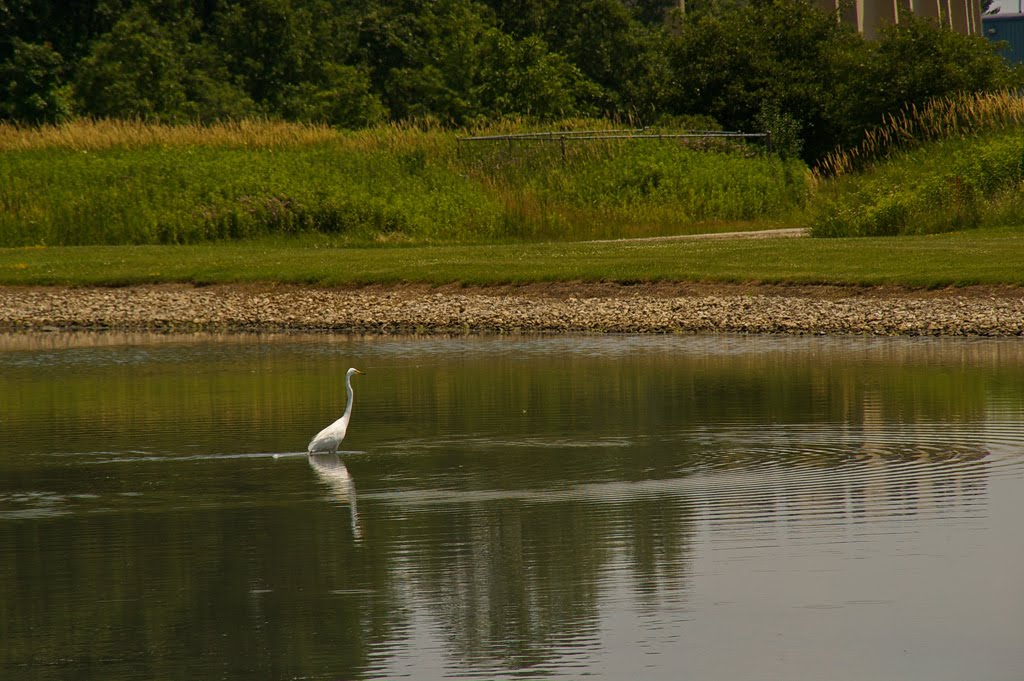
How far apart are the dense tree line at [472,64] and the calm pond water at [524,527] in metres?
26.3

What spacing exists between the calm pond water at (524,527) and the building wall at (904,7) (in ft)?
131

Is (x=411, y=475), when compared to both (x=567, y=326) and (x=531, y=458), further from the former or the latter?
(x=567, y=326)

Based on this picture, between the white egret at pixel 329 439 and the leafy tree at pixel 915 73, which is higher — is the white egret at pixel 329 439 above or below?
below

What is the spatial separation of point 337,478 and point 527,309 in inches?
507

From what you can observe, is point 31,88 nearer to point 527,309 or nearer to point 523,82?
point 523,82

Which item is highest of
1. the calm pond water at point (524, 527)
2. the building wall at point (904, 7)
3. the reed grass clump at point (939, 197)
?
the building wall at point (904, 7)

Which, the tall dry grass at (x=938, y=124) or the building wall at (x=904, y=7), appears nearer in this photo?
the tall dry grass at (x=938, y=124)

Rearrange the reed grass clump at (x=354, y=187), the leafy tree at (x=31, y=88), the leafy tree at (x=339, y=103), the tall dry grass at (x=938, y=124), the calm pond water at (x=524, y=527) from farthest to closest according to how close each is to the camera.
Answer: the leafy tree at (x=339, y=103)
the leafy tree at (x=31, y=88)
the tall dry grass at (x=938, y=124)
the reed grass clump at (x=354, y=187)
the calm pond water at (x=524, y=527)

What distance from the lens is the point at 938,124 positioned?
3772cm

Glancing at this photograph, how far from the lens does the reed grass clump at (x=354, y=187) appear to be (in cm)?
3600

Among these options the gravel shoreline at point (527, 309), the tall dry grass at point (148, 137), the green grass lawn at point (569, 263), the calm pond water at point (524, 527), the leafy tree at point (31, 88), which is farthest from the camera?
the leafy tree at point (31, 88)

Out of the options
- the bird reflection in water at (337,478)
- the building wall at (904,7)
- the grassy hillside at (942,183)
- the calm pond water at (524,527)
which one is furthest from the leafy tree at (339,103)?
the bird reflection in water at (337,478)

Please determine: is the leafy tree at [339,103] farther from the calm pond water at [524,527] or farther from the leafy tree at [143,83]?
the calm pond water at [524,527]

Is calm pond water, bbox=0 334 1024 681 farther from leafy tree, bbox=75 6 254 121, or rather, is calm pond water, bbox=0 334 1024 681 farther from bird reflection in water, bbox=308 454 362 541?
leafy tree, bbox=75 6 254 121
